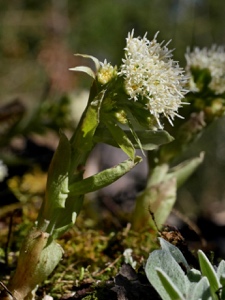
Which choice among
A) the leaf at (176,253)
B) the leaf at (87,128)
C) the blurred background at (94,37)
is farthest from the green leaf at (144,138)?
the blurred background at (94,37)

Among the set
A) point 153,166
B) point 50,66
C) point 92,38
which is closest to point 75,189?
point 153,166

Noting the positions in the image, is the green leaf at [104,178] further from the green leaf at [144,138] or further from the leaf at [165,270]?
the leaf at [165,270]

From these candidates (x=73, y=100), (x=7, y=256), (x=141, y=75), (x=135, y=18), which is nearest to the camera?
(x=141, y=75)

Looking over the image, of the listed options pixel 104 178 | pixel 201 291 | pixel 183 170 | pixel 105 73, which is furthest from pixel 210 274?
pixel 183 170

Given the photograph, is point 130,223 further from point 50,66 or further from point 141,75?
point 50,66

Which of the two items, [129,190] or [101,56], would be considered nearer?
[129,190]

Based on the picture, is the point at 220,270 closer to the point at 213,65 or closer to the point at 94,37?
the point at 213,65
